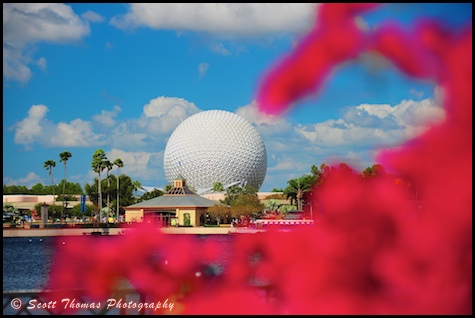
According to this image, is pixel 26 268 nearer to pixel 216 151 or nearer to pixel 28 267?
pixel 28 267

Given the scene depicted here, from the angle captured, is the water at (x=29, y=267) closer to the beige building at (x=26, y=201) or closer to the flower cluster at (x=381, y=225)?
the flower cluster at (x=381, y=225)

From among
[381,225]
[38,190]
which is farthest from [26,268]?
[38,190]

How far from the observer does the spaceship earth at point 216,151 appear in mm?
97625

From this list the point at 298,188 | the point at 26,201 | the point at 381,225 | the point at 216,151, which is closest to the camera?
the point at 381,225

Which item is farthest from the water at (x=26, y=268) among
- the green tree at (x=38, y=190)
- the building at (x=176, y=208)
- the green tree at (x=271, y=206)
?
the green tree at (x=38, y=190)

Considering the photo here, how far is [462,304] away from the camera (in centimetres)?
232

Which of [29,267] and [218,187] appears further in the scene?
[218,187]

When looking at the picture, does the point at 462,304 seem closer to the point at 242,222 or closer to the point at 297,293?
the point at 297,293

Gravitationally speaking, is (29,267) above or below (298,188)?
below

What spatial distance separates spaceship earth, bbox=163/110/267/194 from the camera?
97.6 m

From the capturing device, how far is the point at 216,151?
320 feet

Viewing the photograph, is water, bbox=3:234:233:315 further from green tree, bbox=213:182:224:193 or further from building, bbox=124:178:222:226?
green tree, bbox=213:182:224:193

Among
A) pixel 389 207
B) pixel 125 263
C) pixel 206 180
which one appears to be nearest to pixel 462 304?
pixel 389 207

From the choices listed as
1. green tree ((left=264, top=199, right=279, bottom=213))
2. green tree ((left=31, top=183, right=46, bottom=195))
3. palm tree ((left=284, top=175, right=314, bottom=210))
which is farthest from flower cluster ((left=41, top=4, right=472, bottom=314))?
green tree ((left=31, top=183, right=46, bottom=195))
